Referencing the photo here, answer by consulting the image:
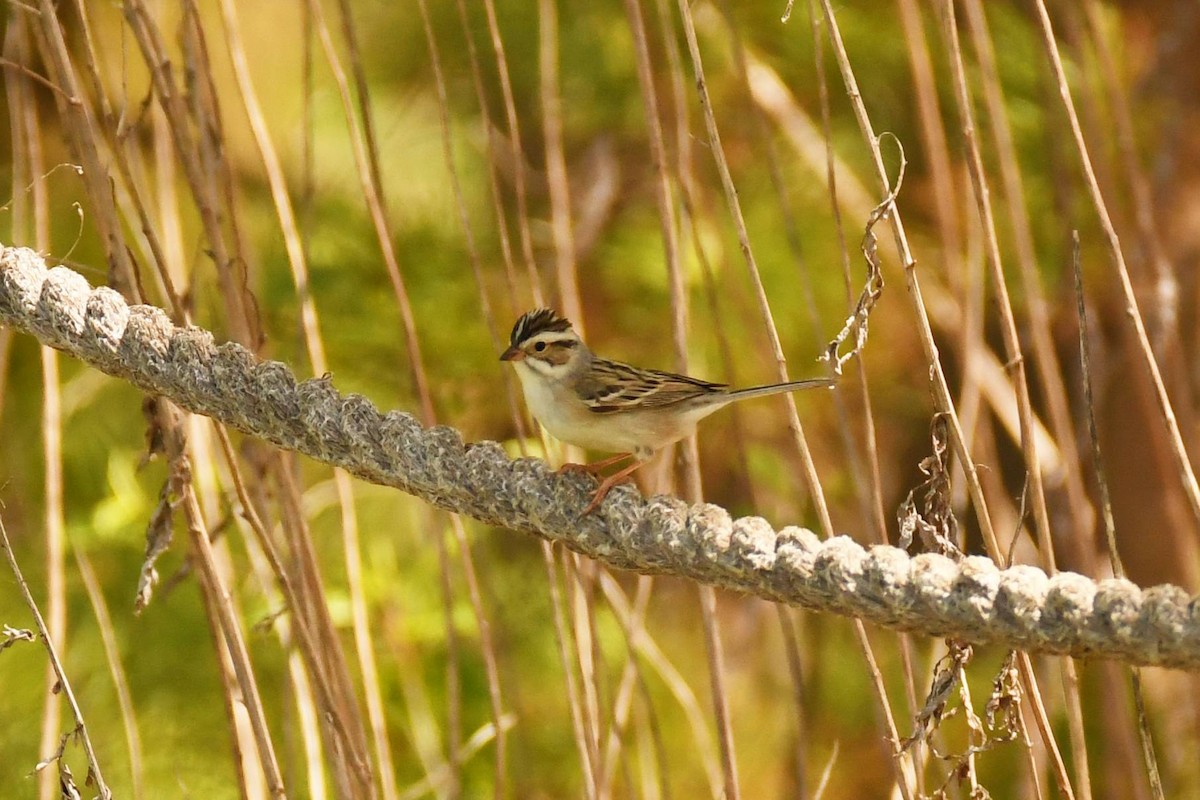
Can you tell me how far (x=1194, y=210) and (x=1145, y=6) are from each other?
85 cm

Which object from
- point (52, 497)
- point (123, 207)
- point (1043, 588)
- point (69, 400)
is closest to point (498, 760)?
point (52, 497)

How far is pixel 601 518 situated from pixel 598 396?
100 cm

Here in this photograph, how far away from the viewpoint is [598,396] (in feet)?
8.75

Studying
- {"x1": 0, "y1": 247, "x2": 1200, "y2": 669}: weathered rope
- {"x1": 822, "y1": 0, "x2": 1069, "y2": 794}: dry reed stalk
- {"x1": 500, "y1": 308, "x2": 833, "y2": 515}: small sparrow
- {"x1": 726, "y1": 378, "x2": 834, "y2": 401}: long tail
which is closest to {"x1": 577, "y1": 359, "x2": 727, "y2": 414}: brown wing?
{"x1": 500, "y1": 308, "x2": 833, "y2": 515}: small sparrow

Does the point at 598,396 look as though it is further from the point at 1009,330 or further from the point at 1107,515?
the point at 1107,515

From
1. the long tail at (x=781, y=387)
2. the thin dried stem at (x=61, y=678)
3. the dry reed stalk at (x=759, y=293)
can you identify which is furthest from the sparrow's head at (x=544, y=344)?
the thin dried stem at (x=61, y=678)

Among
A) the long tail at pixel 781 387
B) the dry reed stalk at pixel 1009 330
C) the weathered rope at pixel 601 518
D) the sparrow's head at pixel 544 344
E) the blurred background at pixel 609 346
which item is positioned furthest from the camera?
the blurred background at pixel 609 346

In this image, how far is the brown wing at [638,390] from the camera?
2.62 m

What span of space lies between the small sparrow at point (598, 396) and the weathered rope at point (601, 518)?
2.18ft

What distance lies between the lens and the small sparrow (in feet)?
8.45

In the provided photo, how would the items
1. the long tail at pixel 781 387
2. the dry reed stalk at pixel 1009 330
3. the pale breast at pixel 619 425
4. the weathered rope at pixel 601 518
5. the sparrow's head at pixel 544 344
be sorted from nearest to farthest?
the weathered rope at pixel 601 518 → the dry reed stalk at pixel 1009 330 → the long tail at pixel 781 387 → the pale breast at pixel 619 425 → the sparrow's head at pixel 544 344

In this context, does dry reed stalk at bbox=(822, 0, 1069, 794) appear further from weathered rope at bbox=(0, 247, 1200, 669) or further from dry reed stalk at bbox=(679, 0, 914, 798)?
weathered rope at bbox=(0, 247, 1200, 669)

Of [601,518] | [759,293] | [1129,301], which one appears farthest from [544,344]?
[1129,301]

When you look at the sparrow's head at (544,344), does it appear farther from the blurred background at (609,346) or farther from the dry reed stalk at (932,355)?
the dry reed stalk at (932,355)
